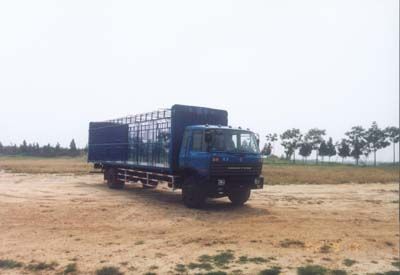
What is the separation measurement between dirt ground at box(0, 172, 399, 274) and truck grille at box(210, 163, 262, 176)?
1332 millimetres

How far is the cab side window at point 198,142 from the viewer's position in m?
13.6

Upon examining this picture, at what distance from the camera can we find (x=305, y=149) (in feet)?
299

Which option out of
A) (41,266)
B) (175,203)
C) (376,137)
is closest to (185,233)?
(41,266)

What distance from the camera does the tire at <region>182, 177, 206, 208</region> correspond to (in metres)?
13.9

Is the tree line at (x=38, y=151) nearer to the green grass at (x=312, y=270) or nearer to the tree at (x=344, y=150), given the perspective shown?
the tree at (x=344, y=150)

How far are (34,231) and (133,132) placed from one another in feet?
29.2

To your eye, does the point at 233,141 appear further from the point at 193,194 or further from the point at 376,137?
the point at 376,137

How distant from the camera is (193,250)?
8328 millimetres

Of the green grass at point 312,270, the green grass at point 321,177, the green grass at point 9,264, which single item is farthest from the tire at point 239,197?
the green grass at point 321,177

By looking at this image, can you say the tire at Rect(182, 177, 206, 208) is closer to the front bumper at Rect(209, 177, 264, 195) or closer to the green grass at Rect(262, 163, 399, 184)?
the front bumper at Rect(209, 177, 264, 195)

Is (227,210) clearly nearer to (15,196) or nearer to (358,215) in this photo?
(358,215)

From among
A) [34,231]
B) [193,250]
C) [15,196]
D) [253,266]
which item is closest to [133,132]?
[15,196]

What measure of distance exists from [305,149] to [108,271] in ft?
288

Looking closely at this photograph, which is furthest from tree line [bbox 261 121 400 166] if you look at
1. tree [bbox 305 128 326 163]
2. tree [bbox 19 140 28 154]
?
tree [bbox 19 140 28 154]
